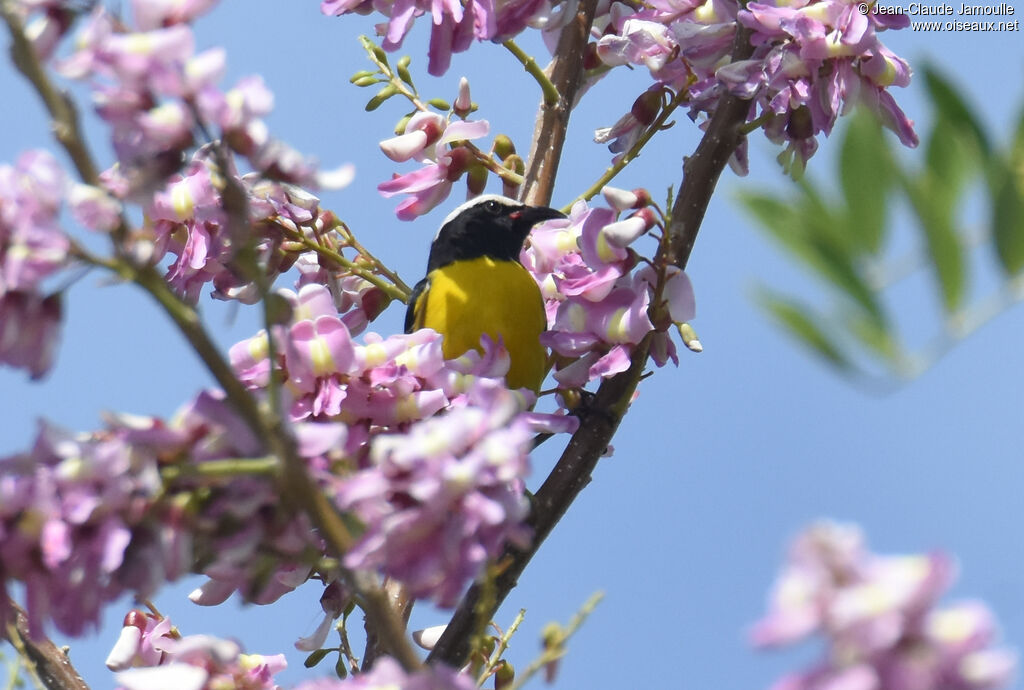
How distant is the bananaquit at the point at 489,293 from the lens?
3.76 metres

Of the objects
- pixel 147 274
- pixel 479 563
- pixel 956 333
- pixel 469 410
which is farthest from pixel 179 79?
pixel 956 333

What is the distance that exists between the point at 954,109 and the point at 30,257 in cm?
100

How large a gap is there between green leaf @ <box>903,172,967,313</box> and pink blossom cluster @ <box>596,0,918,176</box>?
6.02 ft

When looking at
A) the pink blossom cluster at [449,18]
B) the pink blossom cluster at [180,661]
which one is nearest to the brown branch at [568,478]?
the pink blossom cluster at [180,661]

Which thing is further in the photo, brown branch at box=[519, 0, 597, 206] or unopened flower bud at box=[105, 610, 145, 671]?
brown branch at box=[519, 0, 597, 206]

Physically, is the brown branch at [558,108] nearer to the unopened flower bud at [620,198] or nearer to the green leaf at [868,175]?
the unopened flower bud at [620,198]

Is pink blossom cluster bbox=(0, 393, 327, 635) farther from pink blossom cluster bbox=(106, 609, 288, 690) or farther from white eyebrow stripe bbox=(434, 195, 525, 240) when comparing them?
white eyebrow stripe bbox=(434, 195, 525, 240)

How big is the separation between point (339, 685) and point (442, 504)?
0.29 m

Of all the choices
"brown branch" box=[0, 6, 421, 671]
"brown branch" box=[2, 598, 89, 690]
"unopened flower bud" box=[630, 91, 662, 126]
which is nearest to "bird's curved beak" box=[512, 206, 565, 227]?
"unopened flower bud" box=[630, 91, 662, 126]

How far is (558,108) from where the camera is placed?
334 cm

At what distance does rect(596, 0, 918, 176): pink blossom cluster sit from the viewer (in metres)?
2.68

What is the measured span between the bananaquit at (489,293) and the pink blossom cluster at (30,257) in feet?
6.43

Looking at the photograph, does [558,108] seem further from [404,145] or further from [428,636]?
[428,636]

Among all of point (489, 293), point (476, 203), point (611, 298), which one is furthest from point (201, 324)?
point (476, 203)
